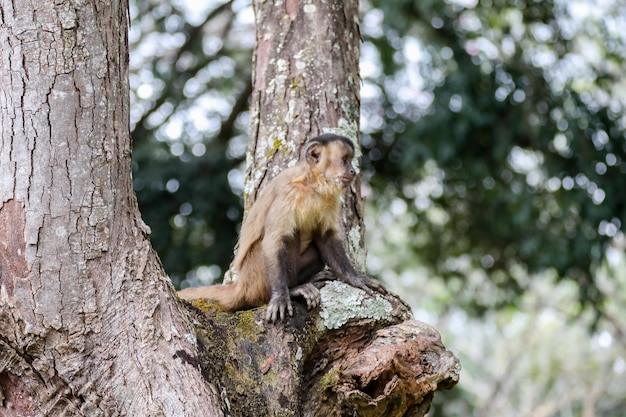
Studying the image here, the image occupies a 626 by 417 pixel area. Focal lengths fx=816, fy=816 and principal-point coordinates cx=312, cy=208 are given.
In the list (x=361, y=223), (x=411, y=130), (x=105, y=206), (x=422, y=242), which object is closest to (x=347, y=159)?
(x=361, y=223)

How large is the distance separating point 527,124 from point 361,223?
442 centimetres

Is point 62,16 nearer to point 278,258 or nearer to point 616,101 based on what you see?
point 278,258

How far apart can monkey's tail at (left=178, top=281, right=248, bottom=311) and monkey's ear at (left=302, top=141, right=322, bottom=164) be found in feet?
3.02

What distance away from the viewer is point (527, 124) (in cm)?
930

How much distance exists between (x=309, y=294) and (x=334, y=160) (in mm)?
1050

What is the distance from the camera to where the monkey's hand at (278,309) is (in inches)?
167

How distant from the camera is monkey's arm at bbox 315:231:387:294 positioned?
513 cm

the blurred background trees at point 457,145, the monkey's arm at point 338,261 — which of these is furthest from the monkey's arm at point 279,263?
the blurred background trees at point 457,145

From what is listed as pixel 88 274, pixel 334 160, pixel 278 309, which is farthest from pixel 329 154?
pixel 88 274

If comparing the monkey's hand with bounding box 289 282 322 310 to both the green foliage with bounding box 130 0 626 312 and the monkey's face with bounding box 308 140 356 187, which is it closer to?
the monkey's face with bounding box 308 140 356 187

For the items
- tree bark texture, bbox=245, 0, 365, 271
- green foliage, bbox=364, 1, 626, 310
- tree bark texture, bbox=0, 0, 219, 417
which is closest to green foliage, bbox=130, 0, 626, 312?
green foliage, bbox=364, 1, 626, 310

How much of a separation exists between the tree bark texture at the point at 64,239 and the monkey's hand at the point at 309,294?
986mm

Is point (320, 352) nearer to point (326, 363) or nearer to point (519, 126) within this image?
point (326, 363)

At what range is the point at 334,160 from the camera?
5.20 m
